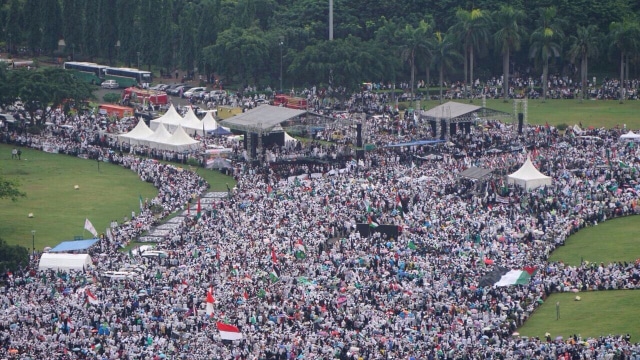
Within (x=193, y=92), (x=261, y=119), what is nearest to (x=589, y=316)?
(x=261, y=119)

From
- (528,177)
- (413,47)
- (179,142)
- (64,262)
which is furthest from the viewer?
(413,47)

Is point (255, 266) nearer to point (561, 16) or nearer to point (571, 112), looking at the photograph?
point (571, 112)

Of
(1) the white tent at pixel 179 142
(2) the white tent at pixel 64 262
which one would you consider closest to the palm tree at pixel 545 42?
(1) the white tent at pixel 179 142

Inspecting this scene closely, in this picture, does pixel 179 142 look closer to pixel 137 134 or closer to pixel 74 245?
pixel 137 134

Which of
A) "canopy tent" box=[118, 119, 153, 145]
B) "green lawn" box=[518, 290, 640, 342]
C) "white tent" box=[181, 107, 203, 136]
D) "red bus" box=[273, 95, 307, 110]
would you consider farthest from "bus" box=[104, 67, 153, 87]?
"green lawn" box=[518, 290, 640, 342]

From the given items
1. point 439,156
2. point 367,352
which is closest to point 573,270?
point 367,352
